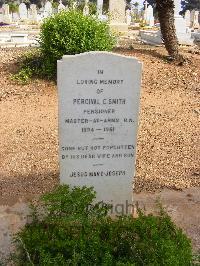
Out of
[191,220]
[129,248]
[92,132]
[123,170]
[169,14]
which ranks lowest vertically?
[191,220]

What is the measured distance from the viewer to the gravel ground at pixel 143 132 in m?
5.47

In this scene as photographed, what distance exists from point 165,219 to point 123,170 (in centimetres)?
80

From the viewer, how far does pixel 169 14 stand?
9.90 meters

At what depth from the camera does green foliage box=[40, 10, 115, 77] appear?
8.83 meters

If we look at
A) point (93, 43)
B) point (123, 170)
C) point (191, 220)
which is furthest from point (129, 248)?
point (93, 43)

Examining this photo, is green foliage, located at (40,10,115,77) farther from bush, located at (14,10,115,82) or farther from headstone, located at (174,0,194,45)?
headstone, located at (174,0,194,45)

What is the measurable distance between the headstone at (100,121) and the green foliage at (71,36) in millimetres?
5026

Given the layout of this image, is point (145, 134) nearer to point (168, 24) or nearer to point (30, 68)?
point (30, 68)

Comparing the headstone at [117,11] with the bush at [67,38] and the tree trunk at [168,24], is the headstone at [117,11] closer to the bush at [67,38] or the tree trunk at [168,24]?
the tree trunk at [168,24]

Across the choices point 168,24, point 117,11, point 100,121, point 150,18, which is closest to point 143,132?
point 100,121

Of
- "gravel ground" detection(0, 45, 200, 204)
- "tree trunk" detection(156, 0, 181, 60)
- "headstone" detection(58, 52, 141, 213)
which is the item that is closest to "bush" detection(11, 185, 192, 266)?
"headstone" detection(58, 52, 141, 213)

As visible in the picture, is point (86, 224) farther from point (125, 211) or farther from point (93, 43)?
point (93, 43)

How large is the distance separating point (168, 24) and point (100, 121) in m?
6.77

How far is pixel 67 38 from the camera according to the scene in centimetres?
886
